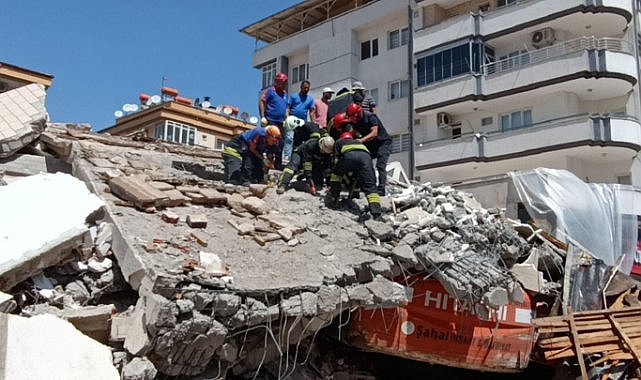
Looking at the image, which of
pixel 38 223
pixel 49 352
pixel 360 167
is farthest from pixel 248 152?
pixel 49 352

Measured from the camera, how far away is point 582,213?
9.81 meters

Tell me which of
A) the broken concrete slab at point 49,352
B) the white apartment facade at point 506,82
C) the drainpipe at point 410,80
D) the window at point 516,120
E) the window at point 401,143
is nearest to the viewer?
the broken concrete slab at point 49,352

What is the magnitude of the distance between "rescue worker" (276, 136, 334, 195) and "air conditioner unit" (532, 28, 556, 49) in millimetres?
17156

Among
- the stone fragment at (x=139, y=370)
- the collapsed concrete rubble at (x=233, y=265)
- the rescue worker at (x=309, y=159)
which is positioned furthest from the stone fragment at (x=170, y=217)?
the rescue worker at (x=309, y=159)

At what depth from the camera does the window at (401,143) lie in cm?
2625

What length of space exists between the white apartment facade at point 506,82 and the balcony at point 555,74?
1.5 inches

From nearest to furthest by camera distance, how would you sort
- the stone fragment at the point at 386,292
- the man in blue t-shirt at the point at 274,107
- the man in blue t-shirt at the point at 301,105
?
the stone fragment at the point at 386,292 < the man in blue t-shirt at the point at 274,107 < the man in blue t-shirt at the point at 301,105

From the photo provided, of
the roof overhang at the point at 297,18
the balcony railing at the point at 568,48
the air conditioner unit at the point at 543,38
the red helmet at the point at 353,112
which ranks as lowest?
the red helmet at the point at 353,112

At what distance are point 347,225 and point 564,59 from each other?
56.5 ft

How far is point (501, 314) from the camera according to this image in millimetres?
7676

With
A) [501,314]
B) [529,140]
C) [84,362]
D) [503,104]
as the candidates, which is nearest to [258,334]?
[84,362]

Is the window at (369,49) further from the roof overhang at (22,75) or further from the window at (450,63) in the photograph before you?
the roof overhang at (22,75)

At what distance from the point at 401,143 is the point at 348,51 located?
556 cm

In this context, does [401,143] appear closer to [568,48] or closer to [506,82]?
[506,82]
